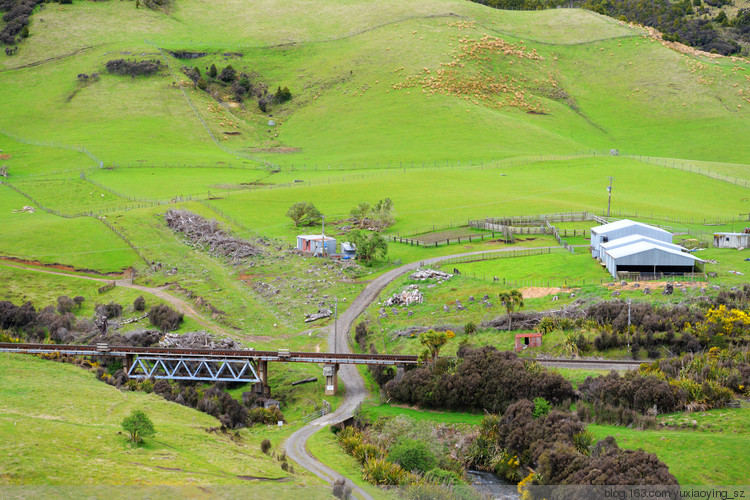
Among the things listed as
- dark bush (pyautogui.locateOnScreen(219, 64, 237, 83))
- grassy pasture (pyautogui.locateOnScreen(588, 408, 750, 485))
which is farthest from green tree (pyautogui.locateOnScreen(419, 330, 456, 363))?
dark bush (pyautogui.locateOnScreen(219, 64, 237, 83))

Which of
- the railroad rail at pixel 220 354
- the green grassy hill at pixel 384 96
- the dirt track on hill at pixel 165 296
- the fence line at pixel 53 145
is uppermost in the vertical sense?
the green grassy hill at pixel 384 96

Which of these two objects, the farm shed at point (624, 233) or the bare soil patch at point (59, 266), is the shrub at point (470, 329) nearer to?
the farm shed at point (624, 233)

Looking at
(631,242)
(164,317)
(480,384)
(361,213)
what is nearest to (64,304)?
(164,317)

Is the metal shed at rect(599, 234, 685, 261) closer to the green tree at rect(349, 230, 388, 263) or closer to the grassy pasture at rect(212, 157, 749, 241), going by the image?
the green tree at rect(349, 230, 388, 263)

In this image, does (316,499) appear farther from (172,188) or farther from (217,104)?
(217,104)

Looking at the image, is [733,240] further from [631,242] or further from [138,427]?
[138,427]

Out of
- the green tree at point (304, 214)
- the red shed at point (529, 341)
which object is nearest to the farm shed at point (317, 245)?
the green tree at point (304, 214)
